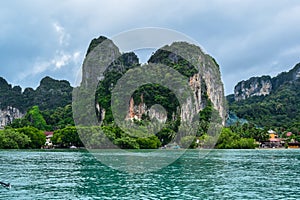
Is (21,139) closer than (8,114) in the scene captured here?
Yes

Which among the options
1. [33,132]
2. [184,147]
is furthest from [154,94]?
[33,132]

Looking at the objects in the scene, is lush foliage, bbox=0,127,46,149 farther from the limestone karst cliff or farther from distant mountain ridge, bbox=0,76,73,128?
distant mountain ridge, bbox=0,76,73,128

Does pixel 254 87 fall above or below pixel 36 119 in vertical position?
above

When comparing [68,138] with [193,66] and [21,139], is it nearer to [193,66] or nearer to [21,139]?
[21,139]

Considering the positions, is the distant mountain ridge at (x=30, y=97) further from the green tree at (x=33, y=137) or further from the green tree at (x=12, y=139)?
the green tree at (x=12, y=139)

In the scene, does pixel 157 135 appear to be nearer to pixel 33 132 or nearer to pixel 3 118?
pixel 33 132

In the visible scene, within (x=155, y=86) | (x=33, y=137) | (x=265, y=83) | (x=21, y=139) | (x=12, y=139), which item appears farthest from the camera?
(x=265, y=83)

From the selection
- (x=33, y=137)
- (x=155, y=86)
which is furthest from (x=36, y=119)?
(x=33, y=137)

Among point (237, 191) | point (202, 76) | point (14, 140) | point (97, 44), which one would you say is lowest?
point (237, 191)
